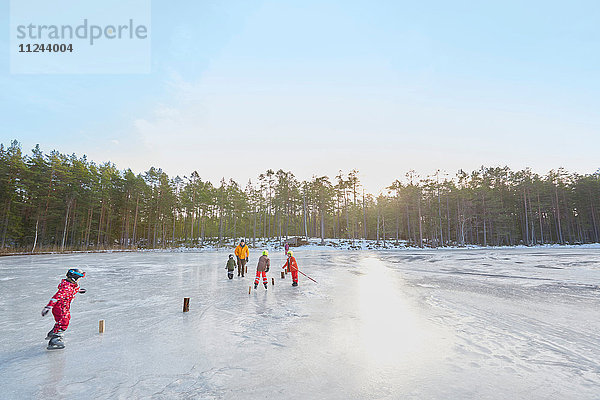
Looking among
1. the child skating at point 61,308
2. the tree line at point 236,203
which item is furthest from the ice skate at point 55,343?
the tree line at point 236,203

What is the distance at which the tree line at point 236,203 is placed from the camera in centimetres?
3738

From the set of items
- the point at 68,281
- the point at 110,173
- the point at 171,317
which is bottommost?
the point at 171,317

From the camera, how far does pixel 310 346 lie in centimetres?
524

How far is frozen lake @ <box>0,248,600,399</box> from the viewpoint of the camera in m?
3.69

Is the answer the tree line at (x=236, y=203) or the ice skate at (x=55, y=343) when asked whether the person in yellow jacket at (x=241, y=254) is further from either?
the tree line at (x=236, y=203)

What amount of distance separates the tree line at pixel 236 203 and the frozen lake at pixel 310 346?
122 feet

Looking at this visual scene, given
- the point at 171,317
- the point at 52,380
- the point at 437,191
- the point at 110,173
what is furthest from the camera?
the point at 437,191

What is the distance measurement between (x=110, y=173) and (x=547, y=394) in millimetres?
62044

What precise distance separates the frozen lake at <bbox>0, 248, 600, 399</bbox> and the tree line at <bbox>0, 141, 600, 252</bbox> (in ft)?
122

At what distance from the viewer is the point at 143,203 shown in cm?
5322

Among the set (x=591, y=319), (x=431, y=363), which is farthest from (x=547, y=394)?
(x=591, y=319)

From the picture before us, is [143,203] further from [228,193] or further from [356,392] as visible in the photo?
[356,392]

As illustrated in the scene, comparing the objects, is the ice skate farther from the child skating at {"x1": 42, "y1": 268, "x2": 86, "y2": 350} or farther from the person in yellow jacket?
the person in yellow jacket

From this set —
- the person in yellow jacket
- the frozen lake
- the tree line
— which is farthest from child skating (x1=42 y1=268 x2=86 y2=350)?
the tree line
